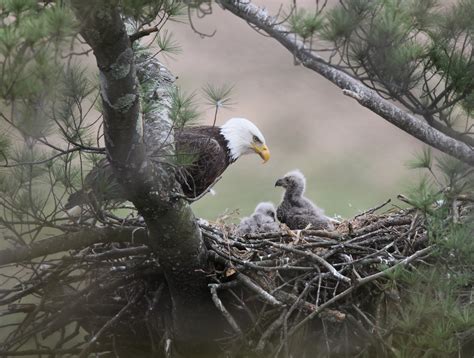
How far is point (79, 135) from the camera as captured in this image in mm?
2168

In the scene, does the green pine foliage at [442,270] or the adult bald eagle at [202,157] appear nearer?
the green pine foliage at [442,270]

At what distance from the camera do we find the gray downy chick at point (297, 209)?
360 centimetres

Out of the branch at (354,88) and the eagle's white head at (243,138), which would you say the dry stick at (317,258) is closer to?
the branch at (354,88)

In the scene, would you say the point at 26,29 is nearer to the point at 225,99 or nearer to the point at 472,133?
the point at 225,99

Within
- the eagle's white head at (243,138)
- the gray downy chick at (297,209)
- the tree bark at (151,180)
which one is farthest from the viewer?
the eagle's white head at (243,138)

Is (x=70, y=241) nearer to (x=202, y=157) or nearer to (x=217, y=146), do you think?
(x=202, y=157)

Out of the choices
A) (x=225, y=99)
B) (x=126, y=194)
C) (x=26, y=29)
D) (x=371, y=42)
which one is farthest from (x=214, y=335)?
(x=26, y=29)

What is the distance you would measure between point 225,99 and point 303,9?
306mm

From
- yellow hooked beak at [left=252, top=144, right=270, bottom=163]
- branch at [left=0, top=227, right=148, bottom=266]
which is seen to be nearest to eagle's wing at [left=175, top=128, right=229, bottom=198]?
yellow hooked beak at [left=252, top=144, right=270, bottom=163]

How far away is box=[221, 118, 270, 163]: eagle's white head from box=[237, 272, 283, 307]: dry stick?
1159mm

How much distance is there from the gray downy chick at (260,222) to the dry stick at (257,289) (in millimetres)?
585

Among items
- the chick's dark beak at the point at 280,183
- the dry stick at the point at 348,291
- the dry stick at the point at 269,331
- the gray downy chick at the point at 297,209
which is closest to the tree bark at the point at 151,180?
the dry stick at the point at 269,331

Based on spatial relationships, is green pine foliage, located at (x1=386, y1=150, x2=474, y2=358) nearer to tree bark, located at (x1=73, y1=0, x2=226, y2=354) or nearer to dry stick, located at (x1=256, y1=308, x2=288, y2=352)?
dry stick, located at (x1=256, y1=308, x2=288, y2=352)

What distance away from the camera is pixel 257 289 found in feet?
8.81
